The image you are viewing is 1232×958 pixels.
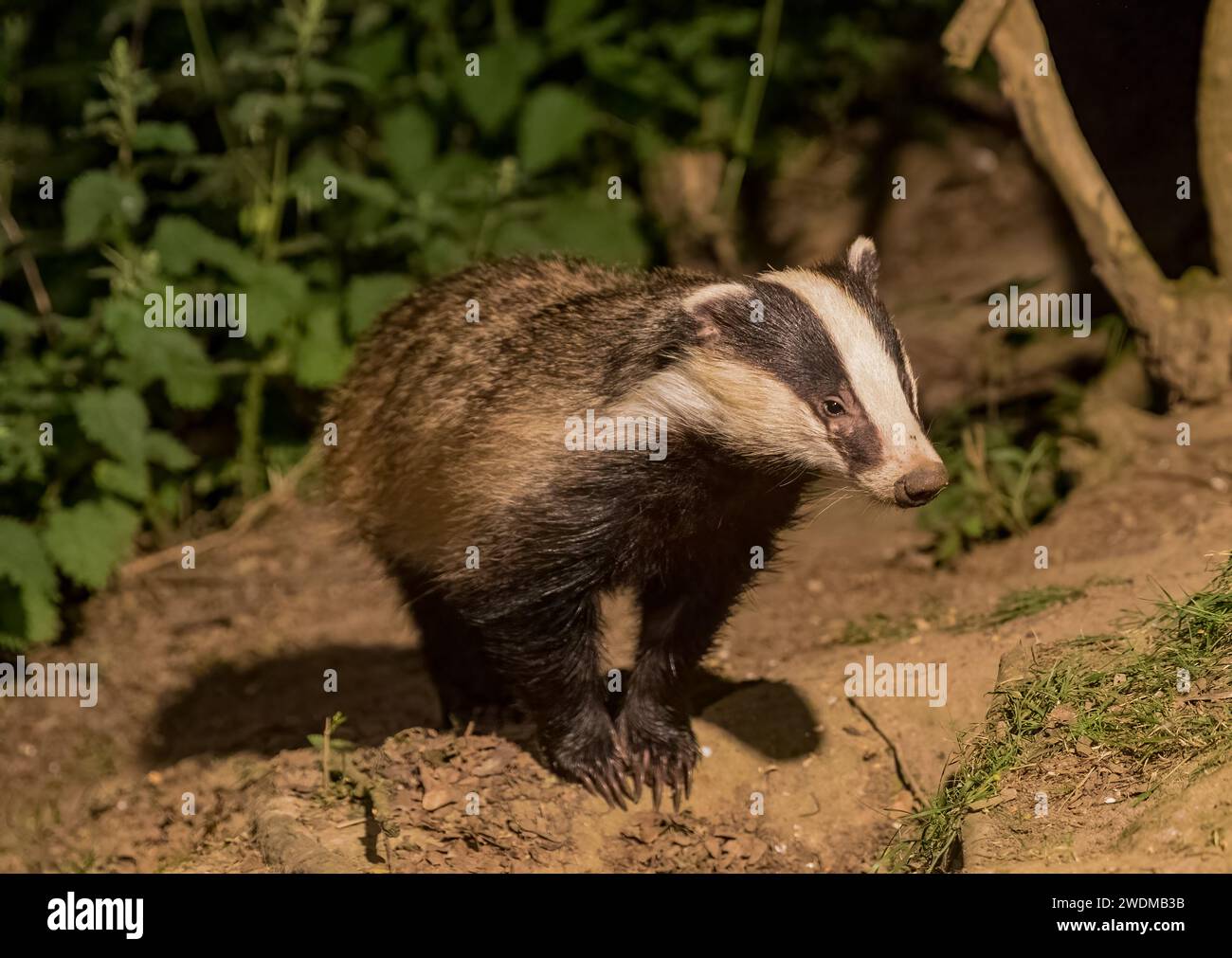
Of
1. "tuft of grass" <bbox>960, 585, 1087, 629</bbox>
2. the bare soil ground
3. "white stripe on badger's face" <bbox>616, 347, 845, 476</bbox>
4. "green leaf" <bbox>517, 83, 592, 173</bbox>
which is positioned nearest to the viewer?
"white stripe on badger's face" <bbox>616, 347, 845, 476</bbox>

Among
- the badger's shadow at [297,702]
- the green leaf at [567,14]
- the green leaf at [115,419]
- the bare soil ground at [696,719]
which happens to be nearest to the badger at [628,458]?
the bare soil ground at [696,719]

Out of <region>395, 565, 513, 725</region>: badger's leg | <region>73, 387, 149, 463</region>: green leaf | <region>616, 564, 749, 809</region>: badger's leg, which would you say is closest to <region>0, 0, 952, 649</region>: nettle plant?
<region>73, 387, 149, 463</region>: green leaf

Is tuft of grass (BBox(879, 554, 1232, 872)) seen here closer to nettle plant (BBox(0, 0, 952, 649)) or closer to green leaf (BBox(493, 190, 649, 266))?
nettle plant (BBox(0, 0, 952, 649))

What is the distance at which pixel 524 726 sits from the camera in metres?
5.86

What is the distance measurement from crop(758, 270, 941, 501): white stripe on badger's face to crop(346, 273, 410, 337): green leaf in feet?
12.3

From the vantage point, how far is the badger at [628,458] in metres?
4.65

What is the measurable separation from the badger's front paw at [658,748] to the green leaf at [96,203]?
13.2ft

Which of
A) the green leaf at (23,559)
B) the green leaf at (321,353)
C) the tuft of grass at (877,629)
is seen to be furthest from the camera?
the green leaf at (321,353)

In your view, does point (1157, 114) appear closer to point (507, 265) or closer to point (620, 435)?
point (507, 265)

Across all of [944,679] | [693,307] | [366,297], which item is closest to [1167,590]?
[944,679]

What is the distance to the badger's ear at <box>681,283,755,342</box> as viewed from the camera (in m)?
4.70

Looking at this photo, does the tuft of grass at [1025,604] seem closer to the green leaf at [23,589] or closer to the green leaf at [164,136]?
the green leaf at [23,589]

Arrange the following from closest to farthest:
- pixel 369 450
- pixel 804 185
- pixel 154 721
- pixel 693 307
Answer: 1. pixel 693 307
2. pixel 369 450
3. pixel 154 721
4. pixel 804 185

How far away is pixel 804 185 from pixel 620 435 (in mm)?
7356
